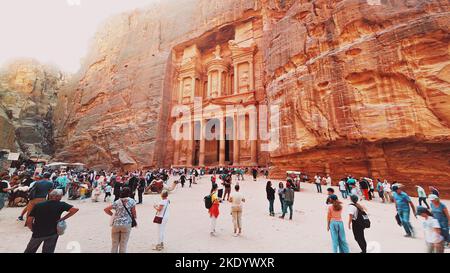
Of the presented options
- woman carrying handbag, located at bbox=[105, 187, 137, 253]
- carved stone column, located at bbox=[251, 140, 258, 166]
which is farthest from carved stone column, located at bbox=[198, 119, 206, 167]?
woman carrying handbag, located at bbox=[105, 187, 137, 253]

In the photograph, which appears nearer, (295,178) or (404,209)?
(404,209)

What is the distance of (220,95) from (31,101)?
3907 centimetres

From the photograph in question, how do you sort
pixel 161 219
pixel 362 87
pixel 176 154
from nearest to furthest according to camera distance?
pixel 161 219 < pixel 362 87 < pixel 176 154

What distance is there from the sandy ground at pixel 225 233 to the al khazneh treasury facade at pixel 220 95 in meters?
16.9

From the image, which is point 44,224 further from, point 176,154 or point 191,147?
point 176,154

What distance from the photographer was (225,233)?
591cm

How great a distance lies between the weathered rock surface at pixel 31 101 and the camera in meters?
37.6

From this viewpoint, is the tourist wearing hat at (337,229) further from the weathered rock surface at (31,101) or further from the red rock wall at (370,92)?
the weathered rock surface at (31,101)

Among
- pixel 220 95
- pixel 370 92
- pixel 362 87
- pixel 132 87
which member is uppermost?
pixel 132 87

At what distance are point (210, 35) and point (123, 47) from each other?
15361mm

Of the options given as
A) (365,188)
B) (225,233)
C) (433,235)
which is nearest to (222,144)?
(365,188)

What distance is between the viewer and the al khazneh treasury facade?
26.8 m

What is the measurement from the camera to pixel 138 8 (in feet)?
128

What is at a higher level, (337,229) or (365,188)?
(365,188)
